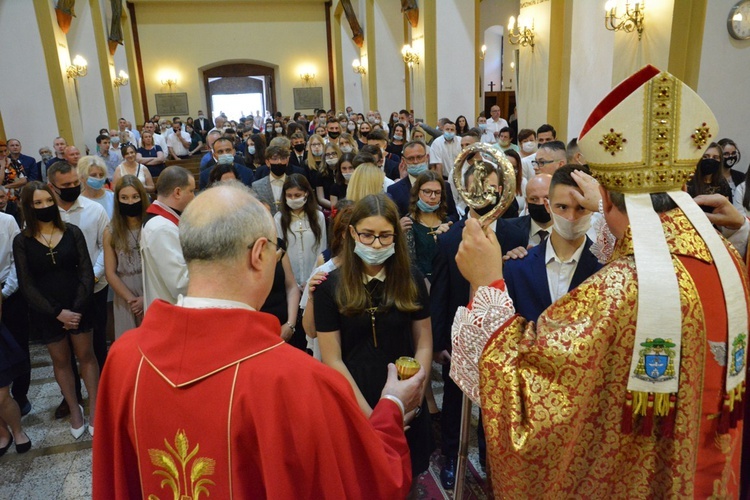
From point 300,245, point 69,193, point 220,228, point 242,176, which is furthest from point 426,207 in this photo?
point 242,176

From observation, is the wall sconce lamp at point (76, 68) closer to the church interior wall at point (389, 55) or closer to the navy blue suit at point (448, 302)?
the church interior wall at point (389, 55)

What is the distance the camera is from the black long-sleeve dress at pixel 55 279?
12.7 ft

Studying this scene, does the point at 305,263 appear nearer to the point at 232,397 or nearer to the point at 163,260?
the point at 163,260

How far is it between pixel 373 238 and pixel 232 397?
1.43 m

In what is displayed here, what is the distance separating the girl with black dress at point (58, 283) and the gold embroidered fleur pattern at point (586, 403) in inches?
139

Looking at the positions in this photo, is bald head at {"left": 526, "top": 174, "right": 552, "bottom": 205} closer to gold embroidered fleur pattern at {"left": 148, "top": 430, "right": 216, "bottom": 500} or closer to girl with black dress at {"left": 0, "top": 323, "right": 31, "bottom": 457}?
gold embroidered fleur pattern at {"left": 148, "top": 430, "right": 216, "bottom": 500}

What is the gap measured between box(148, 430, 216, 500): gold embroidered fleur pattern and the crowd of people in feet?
0.21

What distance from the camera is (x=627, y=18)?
22.4 feet

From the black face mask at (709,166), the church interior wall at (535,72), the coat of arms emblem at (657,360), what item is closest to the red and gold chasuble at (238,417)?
the coat of arms emblem at (657,360)

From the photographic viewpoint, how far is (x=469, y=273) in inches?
66.7

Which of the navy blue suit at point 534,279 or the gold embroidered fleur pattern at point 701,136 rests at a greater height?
the gold embroidered fleur pattern at point 701,136

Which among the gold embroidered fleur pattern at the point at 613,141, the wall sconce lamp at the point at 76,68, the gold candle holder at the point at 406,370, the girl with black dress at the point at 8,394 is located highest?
the wall sconce lamp at the point at 76,68

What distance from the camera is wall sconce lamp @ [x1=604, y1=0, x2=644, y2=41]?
6762 millimetres

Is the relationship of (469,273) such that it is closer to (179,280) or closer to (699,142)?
(699,142)
